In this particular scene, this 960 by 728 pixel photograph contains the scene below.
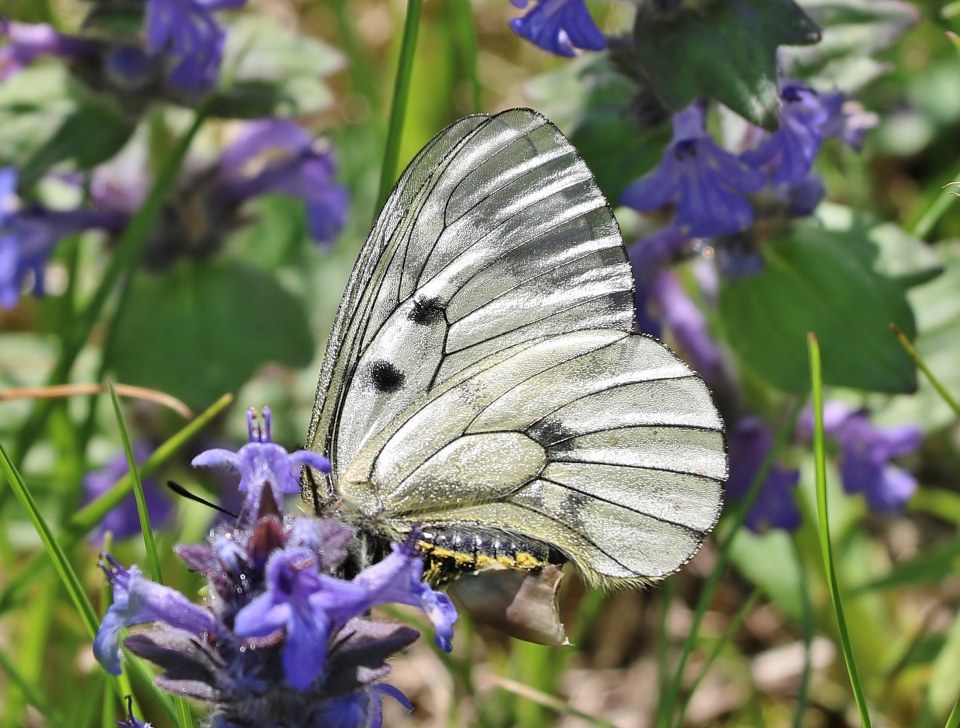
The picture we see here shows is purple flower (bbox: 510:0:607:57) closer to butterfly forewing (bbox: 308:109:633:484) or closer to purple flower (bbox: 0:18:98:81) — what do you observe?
butterfly forewing (bbox: 308:109:633:484)

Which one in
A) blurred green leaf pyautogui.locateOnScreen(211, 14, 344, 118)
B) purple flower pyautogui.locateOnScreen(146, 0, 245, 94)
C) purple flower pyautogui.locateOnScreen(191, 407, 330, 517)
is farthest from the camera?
blurred green leaf pyautogui.locateOnScreen(211, 14, 344, 118)

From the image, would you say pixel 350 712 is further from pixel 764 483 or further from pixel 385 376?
pixel 764 483

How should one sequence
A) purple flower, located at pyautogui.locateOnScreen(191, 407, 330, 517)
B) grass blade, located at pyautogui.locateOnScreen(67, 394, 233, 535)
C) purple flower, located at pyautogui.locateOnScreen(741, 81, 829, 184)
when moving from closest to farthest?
purple flower, located at pyautogui.locateOnScreen(191, 407, 330, 517), grass blade, located at pyautogui.locateOnScreen(67, 394, 233, 535), purple flower, located at pyautogui.locateOnScreen(741, 81, 829, 184)

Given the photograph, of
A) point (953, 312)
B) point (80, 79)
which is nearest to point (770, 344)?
point (953, 312)

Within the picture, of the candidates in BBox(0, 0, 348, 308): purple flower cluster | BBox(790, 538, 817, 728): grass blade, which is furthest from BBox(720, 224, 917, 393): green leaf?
BBox(0, 0, 348, 308): purple flower cluster

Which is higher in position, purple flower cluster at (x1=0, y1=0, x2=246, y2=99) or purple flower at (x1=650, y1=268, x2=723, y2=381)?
purple flower cluster at (x1=0, y1=0, x2=246, y2=99)

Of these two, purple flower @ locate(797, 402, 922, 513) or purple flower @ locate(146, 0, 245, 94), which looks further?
purple flower @ locate(797, 402, 922, 513)

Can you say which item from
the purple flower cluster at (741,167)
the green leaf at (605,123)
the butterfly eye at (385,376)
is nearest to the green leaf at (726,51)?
the purple flower cluster at (741,167)
